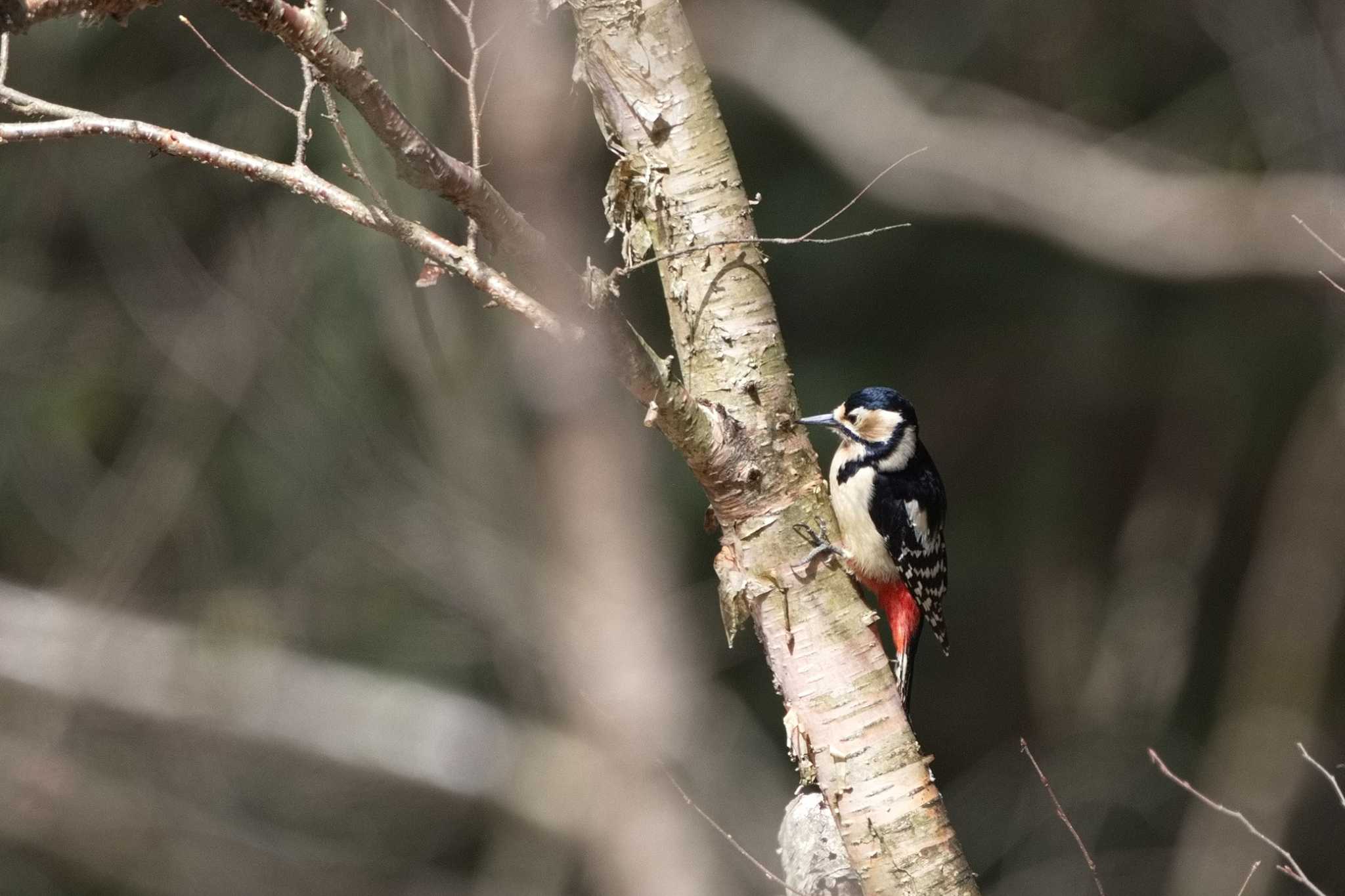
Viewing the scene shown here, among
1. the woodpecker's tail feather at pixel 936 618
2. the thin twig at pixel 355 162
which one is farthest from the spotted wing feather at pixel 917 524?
the thin twig at pixel 355 162

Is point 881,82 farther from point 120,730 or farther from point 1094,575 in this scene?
point 120,730

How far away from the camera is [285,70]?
6090mm

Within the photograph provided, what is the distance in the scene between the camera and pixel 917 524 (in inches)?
123

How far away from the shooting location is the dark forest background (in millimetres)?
6195

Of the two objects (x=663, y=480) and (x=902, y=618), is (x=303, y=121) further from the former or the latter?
(x=663, y=480)

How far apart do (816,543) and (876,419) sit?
0.97 meters

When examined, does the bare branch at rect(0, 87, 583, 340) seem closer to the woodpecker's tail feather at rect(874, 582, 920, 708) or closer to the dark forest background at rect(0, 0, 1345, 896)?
the woodpecker's tail feather at rect(874, 582, 920, 708)

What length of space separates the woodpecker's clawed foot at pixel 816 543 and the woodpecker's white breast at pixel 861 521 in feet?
1.56

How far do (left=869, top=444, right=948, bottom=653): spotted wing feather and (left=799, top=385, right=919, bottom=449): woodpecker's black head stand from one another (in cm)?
7

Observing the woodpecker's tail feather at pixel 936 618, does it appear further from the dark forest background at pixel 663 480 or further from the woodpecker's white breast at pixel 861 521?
the dark forest background at pixel 663 480

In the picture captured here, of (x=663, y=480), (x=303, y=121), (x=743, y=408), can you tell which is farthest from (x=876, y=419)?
(x=663, y=480)

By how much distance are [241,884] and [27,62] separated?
407cm

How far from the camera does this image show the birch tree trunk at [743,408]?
2240 mm

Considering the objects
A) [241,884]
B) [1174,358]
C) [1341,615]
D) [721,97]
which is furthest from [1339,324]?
[241,884]
